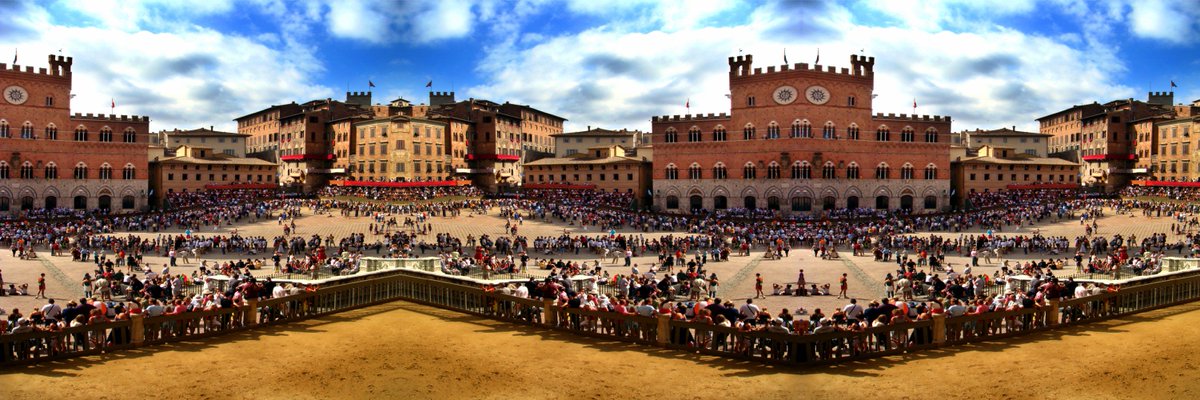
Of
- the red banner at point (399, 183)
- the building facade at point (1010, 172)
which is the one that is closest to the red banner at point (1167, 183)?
the building facade at point (1010, 172)

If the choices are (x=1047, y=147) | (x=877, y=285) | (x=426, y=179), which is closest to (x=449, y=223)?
(x=426, y=179)

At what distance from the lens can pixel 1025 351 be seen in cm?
1748

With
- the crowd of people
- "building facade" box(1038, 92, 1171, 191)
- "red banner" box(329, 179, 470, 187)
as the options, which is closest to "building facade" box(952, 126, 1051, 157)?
"building facade" box(1038, 92, 1171, 191)

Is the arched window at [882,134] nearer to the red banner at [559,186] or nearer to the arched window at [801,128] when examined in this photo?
the arched window at [801,128]

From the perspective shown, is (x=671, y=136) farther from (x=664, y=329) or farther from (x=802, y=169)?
(x=664, y=329)

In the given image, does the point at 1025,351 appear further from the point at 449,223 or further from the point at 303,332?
the point at 449,223

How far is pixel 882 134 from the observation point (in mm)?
75062

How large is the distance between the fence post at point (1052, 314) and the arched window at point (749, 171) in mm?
54702

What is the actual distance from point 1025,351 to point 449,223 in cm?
5176

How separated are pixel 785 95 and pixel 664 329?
59.5 m

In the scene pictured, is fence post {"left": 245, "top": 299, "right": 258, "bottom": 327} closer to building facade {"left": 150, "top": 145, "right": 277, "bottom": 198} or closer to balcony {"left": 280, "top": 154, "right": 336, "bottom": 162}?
building facade {"left": 150, "top": 145, "right": 277, "bottom": 198}

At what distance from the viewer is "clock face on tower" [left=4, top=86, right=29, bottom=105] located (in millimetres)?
73000

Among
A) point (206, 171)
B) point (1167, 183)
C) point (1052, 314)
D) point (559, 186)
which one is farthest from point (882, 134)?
point (206, 171)

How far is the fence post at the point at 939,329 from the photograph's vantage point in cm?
1738
